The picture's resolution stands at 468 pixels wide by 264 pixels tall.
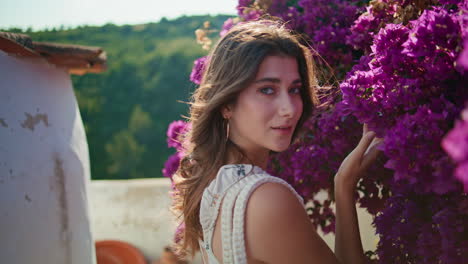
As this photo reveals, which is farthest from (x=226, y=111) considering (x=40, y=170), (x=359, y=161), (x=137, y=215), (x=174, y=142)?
(x=137, y=215)

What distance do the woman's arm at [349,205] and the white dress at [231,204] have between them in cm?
28

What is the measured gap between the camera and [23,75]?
7.62ft

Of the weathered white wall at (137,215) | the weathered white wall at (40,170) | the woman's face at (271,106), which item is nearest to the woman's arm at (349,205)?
the woman's face at (271,106)

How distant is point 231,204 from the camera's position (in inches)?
59.1

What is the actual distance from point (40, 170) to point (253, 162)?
1.23 meters

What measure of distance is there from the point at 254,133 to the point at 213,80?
1.12ft

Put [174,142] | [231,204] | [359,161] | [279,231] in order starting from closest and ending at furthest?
[279,231] < [231,204] < [359,161] < [174,142]

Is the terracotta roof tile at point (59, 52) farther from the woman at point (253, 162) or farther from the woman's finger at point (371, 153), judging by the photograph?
the woman's finger at point (371, 153)

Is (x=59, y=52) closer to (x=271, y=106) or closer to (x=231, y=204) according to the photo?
(x=271, y=106)

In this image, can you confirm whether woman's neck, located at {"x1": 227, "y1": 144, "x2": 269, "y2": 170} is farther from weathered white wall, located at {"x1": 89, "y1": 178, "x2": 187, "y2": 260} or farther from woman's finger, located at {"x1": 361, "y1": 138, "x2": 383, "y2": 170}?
weathered white wall, located at {"x1": 89, "y1": 178, "x2": 187, "y2": 260}

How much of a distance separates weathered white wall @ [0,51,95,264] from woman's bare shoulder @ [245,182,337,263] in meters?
1.29

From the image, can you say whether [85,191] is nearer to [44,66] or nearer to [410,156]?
[44,66]

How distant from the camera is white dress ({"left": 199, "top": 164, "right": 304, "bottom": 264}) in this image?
1.45m

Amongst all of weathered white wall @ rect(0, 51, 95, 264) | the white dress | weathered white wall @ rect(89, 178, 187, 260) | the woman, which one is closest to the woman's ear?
the woman
